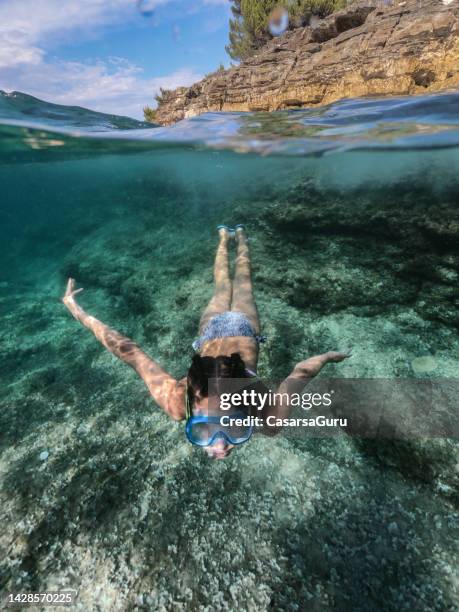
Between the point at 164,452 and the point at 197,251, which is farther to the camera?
the point at 197,251

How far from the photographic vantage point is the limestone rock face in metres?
9.62

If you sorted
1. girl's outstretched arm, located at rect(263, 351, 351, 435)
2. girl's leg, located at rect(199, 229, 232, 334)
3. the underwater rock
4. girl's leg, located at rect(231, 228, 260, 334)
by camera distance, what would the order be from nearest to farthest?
girl's outstretched arm, located at rect(263, 351, 351, 435), the underwater rock, girl's leg, located at rect(231, 228, 260, 334), girl's leg, located at rect(199, 229, 232, 334)

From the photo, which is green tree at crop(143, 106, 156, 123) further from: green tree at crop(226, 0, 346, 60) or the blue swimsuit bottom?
the blue swimsuit bottom

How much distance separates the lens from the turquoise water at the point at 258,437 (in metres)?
2.79

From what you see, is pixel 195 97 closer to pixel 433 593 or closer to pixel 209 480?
pixel 209 480

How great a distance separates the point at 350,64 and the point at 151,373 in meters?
13.9

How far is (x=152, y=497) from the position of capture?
350cm

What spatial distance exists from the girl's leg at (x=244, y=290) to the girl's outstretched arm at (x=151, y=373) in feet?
5.45

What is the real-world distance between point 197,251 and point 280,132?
7.02 metres

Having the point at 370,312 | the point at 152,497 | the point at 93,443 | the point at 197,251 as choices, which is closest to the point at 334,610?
the point at 152,497

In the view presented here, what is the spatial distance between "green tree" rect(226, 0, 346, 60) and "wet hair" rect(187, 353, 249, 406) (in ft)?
88.8

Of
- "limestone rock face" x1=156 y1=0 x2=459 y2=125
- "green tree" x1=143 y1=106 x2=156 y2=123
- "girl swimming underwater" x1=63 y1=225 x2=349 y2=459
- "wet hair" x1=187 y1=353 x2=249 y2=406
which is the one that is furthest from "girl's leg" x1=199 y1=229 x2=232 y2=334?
"green tree" x1=143 y1=106 x2=156 y2=123

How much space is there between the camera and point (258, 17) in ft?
71.2

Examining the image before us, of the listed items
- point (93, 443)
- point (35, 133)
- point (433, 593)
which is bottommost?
point (93, 443)
